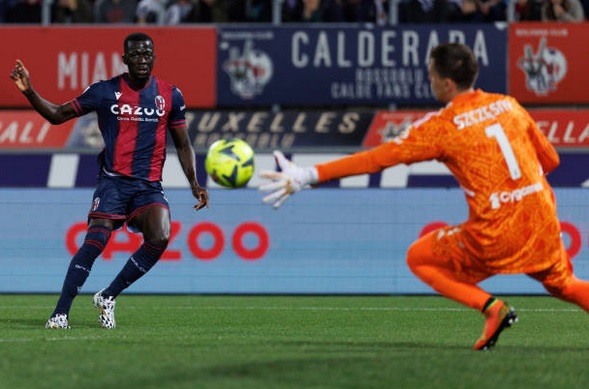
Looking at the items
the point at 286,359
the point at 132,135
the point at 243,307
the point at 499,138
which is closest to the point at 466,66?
the point at 499,138

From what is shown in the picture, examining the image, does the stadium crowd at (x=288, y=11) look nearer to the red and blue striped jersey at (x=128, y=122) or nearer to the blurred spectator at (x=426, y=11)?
the blurred spectator at (x=426, y=11)

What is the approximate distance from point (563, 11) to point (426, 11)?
204 centimetres

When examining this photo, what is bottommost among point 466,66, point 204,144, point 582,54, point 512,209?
point 204,144

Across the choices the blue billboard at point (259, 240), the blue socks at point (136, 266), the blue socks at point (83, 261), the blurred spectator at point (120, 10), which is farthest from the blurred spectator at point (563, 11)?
the blue socks at point (83, 261)

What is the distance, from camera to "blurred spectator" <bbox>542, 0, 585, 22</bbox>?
20.4m

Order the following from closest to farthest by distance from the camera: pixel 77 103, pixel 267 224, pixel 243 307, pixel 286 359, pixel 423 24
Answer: pixel 286 359
pixel 77 103
pixel 243 307
pixel 267 224
pixel 423 24

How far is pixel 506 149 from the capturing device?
7473 millimetres

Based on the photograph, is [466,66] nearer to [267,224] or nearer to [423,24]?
[267,224]

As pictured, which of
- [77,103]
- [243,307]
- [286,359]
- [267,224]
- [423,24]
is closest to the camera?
[286,359]

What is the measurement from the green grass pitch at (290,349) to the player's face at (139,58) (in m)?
1.85

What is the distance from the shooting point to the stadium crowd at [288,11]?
20578mm

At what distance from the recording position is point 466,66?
24.7 ft

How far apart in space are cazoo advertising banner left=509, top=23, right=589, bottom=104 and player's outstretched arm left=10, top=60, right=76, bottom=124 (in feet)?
38.6

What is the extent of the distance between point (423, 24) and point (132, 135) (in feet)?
36.6
